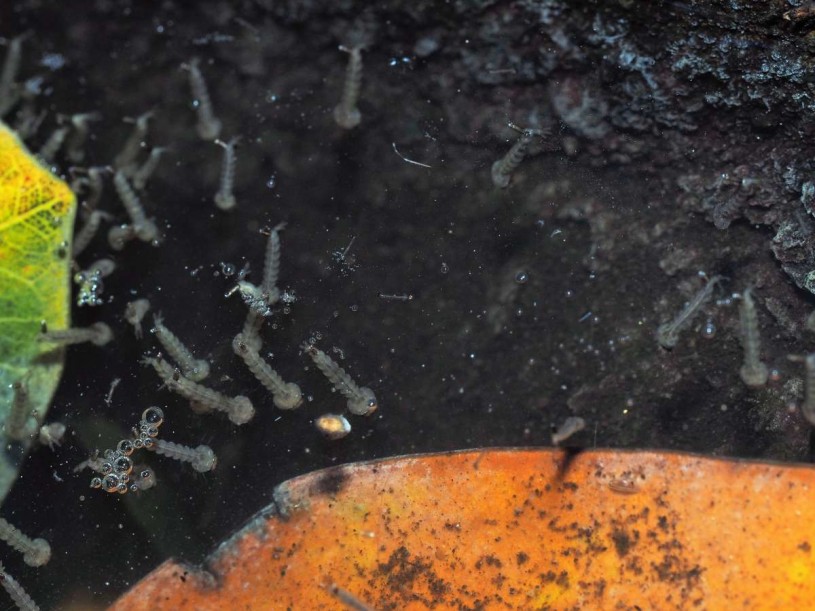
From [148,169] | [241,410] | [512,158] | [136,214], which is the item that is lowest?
[241,410]

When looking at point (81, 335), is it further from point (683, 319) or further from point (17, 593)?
point (683, 319)

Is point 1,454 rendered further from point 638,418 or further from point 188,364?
point 638,418

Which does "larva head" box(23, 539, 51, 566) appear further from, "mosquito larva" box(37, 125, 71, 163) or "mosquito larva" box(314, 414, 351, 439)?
"mosquito larva" box(37, 125, 71, 163)

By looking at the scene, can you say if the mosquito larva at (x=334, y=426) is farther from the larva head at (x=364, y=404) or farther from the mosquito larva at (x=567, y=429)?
the mosquito larva at (x=567, y=429)

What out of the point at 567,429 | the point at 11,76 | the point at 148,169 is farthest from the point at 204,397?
the point at 11,76

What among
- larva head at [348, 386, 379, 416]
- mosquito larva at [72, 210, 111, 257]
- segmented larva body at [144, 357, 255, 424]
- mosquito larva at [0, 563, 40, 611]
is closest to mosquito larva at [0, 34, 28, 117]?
mosquito larva at [72, 210, 111, 257]
